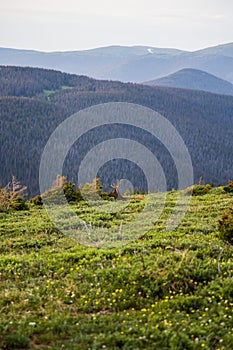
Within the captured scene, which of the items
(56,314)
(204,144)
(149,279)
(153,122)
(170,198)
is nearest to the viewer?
(56,314)

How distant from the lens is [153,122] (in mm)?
165500

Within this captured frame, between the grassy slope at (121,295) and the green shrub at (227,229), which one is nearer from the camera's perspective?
the grassy slope at (121,295)

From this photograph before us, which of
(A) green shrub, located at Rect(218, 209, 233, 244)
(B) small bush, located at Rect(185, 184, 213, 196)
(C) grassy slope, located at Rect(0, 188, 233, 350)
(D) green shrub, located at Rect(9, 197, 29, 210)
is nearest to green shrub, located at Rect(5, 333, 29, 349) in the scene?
(C) grassy slope, located at Rect(0, 188, 233, 350)

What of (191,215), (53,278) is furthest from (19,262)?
(191,215)

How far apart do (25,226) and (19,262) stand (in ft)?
21.2

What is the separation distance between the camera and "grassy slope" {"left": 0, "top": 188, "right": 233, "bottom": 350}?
833 centimetres

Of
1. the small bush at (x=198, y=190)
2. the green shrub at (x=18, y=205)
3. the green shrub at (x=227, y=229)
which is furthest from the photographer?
the small bush at (x=198, y=190)

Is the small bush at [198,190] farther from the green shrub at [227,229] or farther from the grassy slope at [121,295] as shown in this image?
the green shrub at [227,229]

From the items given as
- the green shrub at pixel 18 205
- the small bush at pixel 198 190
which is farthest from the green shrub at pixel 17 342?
the small bush at pixel 198 190

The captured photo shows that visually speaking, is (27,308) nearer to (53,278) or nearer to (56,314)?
(56,314)

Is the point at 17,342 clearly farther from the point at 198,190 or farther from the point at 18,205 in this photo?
the point at 198,190

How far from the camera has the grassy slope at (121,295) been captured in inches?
328

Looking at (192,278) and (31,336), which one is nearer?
(31,336)

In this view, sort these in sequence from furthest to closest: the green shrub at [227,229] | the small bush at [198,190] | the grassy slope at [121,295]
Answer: the small bush at [198,190]
the green shrub at [227,229]
the grassy slope at [121,295]
